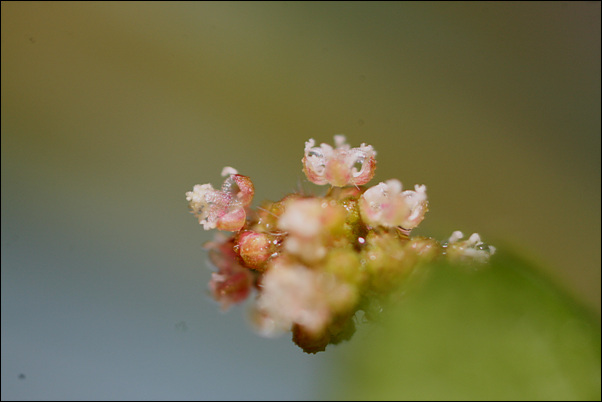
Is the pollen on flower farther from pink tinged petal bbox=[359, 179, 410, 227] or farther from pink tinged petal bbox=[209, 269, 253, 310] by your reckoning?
pink tinged petal bbox=[209, 269, 253, 310]

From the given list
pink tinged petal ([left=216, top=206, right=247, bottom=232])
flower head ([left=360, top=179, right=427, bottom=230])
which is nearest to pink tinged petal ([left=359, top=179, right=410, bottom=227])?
flower head ([left=360, top=179, right=427, bottom=230])

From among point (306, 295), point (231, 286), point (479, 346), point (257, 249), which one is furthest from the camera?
point (231, 286)

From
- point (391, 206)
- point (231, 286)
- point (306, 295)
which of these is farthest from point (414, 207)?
point (231, 286)

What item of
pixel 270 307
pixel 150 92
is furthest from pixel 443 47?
pixel 270 307

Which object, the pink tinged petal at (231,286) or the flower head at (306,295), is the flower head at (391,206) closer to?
the flower head at (306,295)

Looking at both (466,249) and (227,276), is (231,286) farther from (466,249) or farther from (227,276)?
(466,249)

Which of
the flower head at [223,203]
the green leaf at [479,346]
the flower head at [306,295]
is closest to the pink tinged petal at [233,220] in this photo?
the flower head at [223,203]
